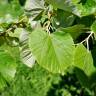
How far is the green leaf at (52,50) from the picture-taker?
82 centimetres

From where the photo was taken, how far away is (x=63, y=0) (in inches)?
32.8

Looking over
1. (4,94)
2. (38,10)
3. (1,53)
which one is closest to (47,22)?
(38,10)

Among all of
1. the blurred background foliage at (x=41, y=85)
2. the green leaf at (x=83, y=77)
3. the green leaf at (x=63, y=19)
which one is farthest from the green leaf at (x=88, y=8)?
the blurred background foliage at (x=41, y=85)

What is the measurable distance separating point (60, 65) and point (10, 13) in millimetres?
315

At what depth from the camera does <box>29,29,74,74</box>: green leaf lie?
0.82 meters

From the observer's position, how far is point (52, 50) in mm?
831

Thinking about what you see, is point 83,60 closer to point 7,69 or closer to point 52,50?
point 52,50

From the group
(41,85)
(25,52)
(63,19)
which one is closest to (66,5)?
(63,19)

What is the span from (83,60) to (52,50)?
0.10 meters

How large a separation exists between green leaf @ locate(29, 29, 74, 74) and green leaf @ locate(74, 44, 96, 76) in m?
0.03

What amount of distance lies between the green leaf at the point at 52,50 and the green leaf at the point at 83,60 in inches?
1.0

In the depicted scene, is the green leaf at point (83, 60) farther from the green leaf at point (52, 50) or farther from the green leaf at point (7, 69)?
the green leaf at point (7, 69)

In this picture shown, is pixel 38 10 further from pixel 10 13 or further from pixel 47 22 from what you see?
pixel 10 13

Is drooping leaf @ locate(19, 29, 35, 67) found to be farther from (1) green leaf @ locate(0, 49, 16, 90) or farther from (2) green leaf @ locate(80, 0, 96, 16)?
(2) green leaf @ locate(80, 0, 96, 16)
